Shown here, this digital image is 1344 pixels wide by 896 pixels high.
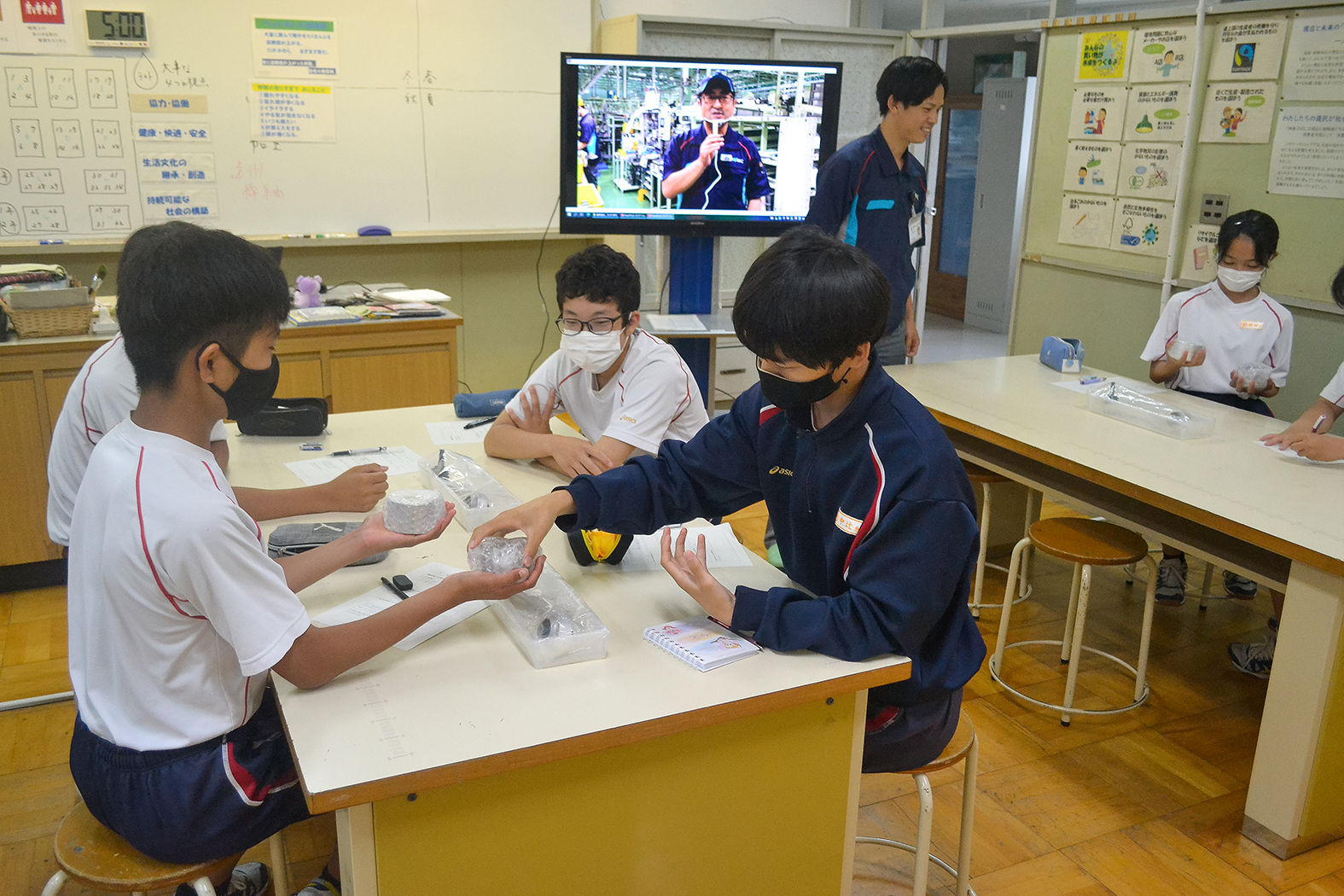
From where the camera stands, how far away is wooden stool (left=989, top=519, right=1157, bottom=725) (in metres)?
2.64

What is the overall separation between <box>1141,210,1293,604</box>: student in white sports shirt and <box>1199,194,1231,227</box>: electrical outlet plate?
711 mm

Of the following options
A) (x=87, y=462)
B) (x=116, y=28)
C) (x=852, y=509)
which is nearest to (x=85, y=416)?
(x=87, y=462)

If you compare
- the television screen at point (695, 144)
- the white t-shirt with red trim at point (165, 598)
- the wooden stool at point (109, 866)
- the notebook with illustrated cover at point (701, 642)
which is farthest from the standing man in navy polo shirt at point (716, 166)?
the wooden stool at point (109, 866)

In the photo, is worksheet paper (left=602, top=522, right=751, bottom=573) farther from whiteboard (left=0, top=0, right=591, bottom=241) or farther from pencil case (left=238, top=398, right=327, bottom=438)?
whiteboard (left=0, top=0, right=591, bottom=241)

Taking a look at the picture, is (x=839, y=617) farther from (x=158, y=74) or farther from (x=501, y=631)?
(x=158, y=74)

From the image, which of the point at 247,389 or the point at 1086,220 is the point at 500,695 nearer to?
the point at 247,389

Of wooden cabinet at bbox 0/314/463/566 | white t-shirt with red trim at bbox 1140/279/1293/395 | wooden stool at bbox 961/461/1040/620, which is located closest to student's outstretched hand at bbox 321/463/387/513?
wooden cabinet at bbox 0/314/463/566

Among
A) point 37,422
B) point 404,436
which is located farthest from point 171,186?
point 404,436

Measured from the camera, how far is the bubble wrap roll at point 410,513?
1.64m

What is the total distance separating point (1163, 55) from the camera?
163 inches

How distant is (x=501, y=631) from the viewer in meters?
1.52

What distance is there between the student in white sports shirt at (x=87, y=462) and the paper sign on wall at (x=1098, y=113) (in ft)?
12.5

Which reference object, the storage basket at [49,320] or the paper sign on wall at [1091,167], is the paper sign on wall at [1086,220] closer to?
the paper sign on wall at [1091,167]

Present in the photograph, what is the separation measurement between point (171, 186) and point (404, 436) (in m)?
2.68
